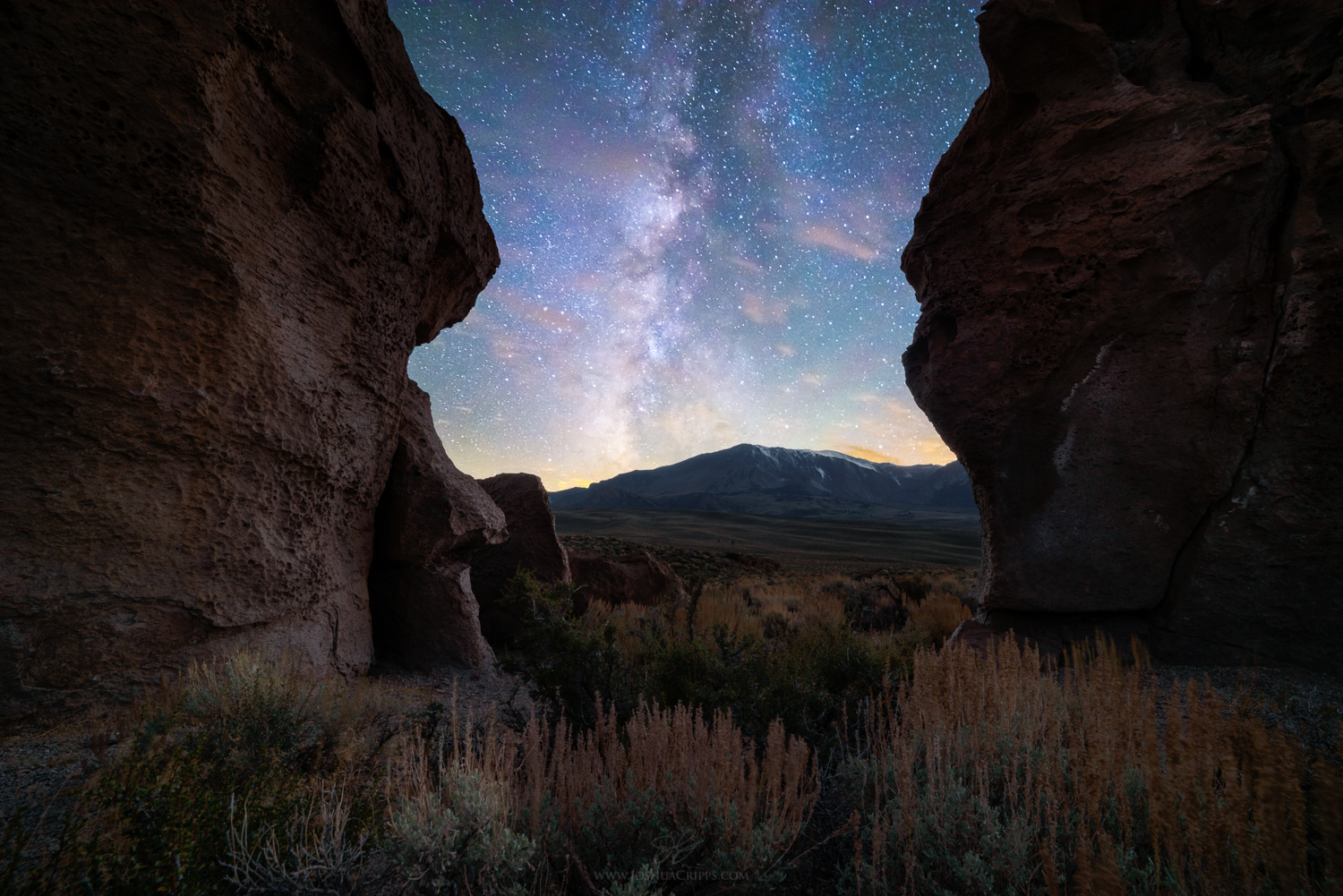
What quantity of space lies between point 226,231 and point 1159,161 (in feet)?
27.7

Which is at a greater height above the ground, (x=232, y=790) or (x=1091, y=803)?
(x=232, y=790)

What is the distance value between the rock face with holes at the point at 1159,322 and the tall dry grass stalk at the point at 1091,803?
9.54ft

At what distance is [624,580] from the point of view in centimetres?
1010

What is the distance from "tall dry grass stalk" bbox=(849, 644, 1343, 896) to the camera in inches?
63.5

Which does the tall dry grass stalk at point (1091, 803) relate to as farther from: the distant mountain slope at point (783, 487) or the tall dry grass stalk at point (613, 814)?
the distant mountain slope at point (783, 487)

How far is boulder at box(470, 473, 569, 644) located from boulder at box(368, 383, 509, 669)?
0.98 m

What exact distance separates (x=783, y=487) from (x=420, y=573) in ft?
478

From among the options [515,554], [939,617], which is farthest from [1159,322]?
[515,554]

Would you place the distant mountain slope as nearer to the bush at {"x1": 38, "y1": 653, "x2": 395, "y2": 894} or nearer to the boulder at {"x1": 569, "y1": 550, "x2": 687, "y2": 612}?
the boulder at {"x1": 569, "y1": 550, "x2": 687, "y2": 612}

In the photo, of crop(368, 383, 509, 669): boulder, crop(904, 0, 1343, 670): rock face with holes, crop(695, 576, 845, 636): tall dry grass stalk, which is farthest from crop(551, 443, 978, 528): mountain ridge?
crop(368, 383, 509, 669): boulder

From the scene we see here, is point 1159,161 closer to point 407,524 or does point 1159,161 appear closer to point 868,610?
point 868,610

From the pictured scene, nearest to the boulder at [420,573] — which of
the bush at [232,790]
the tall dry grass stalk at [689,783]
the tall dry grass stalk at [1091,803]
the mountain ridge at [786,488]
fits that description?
the bush at [232,790]

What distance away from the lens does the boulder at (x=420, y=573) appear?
18.5ft

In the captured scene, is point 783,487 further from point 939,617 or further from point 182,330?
point 182,330
